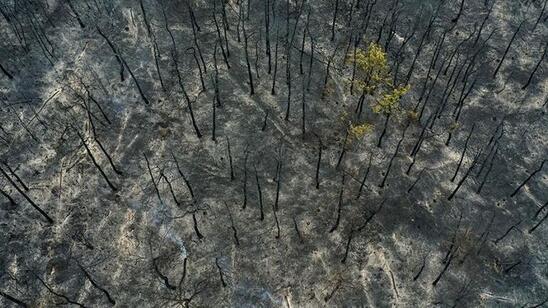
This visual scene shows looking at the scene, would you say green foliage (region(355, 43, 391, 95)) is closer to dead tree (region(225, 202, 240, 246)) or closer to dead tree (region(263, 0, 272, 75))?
dead tree (region(263, 0, 272, 75))

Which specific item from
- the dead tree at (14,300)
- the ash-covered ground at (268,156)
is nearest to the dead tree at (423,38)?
the ash-covered ground at (268,156)

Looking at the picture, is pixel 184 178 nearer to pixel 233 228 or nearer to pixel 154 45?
pixel 233 228

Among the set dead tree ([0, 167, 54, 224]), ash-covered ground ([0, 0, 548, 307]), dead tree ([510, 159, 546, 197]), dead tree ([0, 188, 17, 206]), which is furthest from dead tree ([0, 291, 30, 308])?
dead tree ([510, 159, 546, 197])

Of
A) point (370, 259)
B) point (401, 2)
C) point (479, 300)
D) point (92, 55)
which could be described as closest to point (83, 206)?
point (92, 55)

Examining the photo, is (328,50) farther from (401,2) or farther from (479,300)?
(479,300)

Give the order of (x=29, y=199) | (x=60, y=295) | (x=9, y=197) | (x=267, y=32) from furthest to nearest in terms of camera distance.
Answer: (x=267, y=32), (x=9, y=197), (x=29, y=199), (x=60, y=295)

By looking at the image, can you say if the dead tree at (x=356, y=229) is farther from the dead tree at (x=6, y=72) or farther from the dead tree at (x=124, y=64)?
the dead tree at (x=6, y=72)

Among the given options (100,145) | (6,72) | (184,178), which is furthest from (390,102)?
(6,72)

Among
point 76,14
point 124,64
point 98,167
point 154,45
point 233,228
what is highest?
point 76,14

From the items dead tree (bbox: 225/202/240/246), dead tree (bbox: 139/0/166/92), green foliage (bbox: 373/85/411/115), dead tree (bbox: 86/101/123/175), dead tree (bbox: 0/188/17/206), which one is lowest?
dead tree (bbox: 225/202/240/246)
